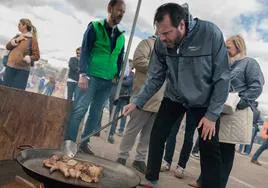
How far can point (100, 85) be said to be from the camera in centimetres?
477

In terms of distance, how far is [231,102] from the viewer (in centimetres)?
353

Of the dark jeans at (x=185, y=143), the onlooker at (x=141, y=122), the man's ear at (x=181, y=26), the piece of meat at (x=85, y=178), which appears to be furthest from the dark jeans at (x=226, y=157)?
the piece of meat at (x=85, y=178)

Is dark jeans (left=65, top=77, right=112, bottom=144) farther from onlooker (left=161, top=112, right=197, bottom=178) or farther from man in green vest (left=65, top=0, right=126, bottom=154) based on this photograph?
onlooker (left=161, top=112, right=197, bottom=178)

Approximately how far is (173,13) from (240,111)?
1403 mm

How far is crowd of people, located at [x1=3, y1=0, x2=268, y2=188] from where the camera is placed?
9.75ft

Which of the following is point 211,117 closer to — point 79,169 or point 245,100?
point 245,100

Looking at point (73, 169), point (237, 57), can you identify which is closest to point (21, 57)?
point (237, 57)

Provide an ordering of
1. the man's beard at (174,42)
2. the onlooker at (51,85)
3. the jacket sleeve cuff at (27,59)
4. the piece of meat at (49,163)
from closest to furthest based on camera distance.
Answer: the piece of meat at (49,163) → the man's beard at (174,42) → the jacket sleeve cuff at (27,59) → the onlooker at (51,85)

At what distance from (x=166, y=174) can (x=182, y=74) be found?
2.30 metres

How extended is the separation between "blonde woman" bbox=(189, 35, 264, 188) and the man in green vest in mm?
1649

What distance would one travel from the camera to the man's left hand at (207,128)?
2943 millimetres

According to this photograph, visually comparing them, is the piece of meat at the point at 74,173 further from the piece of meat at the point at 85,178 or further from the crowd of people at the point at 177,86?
the crowd of people at the point at 177,86

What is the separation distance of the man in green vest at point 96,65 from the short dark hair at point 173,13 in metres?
1.84

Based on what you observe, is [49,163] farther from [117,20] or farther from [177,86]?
[117,20]
